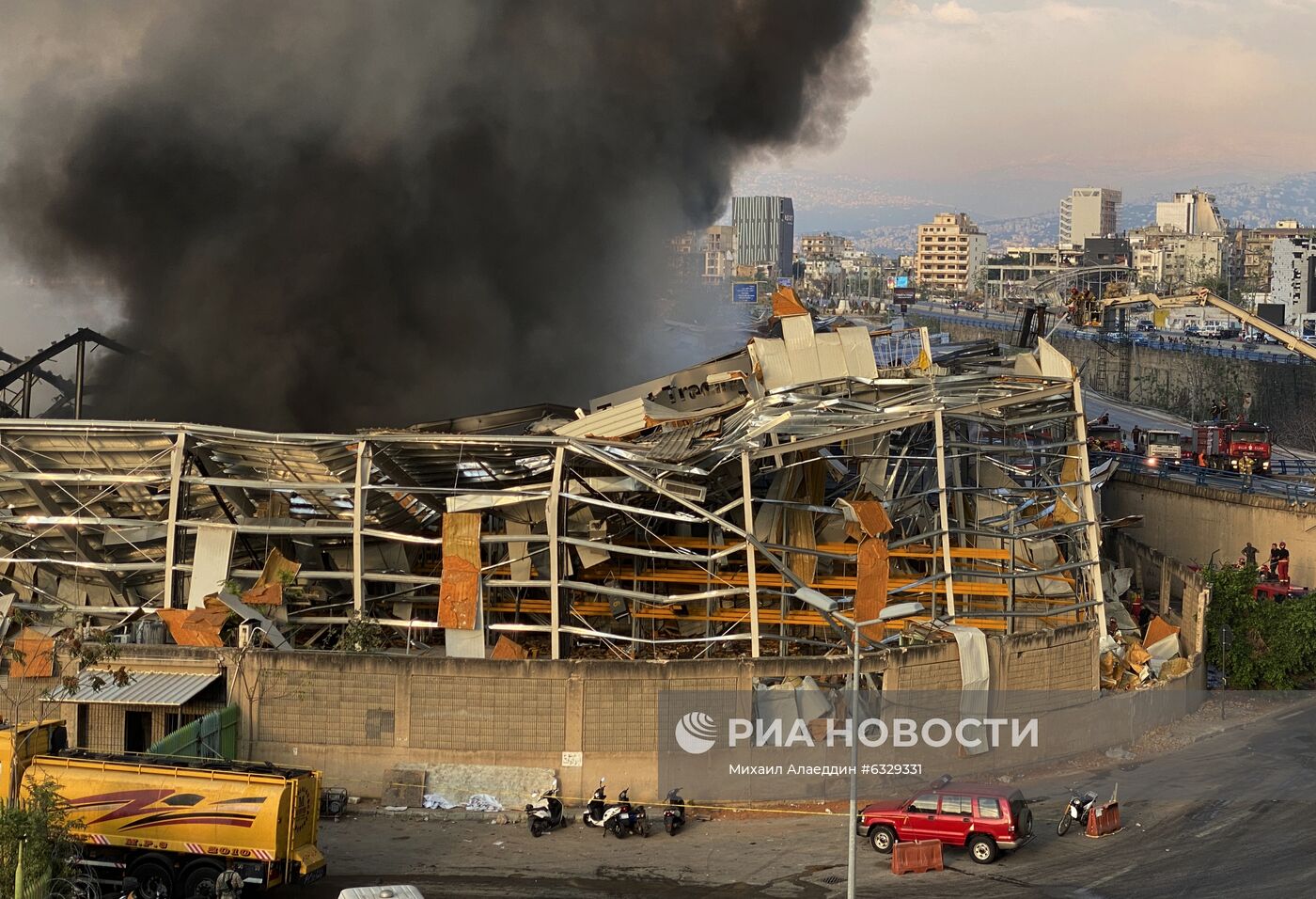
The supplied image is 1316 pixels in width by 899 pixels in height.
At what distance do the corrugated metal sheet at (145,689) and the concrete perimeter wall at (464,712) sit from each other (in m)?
0.85

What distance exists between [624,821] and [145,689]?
796 centimetres

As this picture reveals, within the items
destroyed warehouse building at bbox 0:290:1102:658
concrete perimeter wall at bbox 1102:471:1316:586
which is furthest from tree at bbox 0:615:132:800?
concrete perimeter wall at bbox 1102:471:1316:586

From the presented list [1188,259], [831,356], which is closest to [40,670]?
[831,356]

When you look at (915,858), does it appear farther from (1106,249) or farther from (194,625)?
(1106,249)

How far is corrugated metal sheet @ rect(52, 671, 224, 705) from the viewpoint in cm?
2436

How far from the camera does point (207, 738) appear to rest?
2425 centimetres

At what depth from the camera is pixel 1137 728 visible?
2881cm

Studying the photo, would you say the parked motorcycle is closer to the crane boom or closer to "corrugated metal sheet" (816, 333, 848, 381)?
"corrugated metal sheet" (816, 333, 848, 381)

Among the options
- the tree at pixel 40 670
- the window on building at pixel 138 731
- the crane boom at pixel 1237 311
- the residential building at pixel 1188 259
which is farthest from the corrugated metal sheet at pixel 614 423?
the residential building at pixel 1188 259

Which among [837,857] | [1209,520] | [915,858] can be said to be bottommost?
[837,857]

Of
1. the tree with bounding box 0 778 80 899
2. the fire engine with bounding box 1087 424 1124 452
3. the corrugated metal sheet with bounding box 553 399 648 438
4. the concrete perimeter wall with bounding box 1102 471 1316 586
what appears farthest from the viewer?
the fire engine with bounding box 1087 424 1124 452

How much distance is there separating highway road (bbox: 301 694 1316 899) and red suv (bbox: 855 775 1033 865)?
0.99 ft

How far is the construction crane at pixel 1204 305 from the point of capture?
54000 millimetres

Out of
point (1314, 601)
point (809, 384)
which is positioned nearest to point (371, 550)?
point (809, 384)
